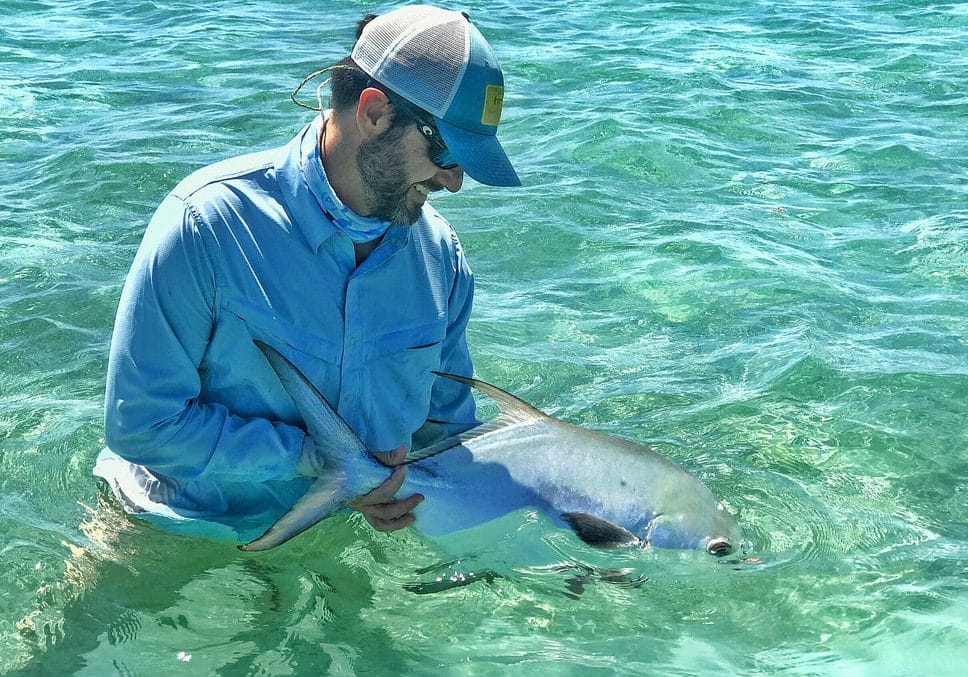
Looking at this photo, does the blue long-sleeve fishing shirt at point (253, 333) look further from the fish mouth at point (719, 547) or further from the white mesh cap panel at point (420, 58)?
the fish mouth at point (719, 547)

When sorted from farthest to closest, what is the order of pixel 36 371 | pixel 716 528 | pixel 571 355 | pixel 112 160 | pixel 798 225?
pixel 112 160
pixel 798 225
pixel 571 355
pixel 36 371
pixel 716 528

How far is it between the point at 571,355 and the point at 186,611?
97.6 inches

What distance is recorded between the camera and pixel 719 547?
3.49m

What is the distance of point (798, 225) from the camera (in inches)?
275

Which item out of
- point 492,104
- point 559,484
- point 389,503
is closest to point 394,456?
point 389,503

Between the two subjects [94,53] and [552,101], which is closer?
[552,101]

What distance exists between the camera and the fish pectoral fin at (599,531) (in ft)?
11.1

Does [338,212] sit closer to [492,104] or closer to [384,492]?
[492,104]

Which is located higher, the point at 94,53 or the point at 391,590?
the point at 94,53

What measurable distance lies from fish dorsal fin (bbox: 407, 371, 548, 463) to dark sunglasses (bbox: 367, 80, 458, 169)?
771 mm

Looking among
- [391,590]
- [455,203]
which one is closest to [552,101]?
[455,203]

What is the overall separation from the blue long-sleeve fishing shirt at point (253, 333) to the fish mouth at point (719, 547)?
984 mm

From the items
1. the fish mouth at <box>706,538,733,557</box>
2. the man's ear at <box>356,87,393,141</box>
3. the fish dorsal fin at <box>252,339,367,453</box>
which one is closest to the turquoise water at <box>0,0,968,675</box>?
the fish mouth at <box>706,538,733,557</box>

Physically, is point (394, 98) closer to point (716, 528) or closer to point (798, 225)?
point (716, 528)
